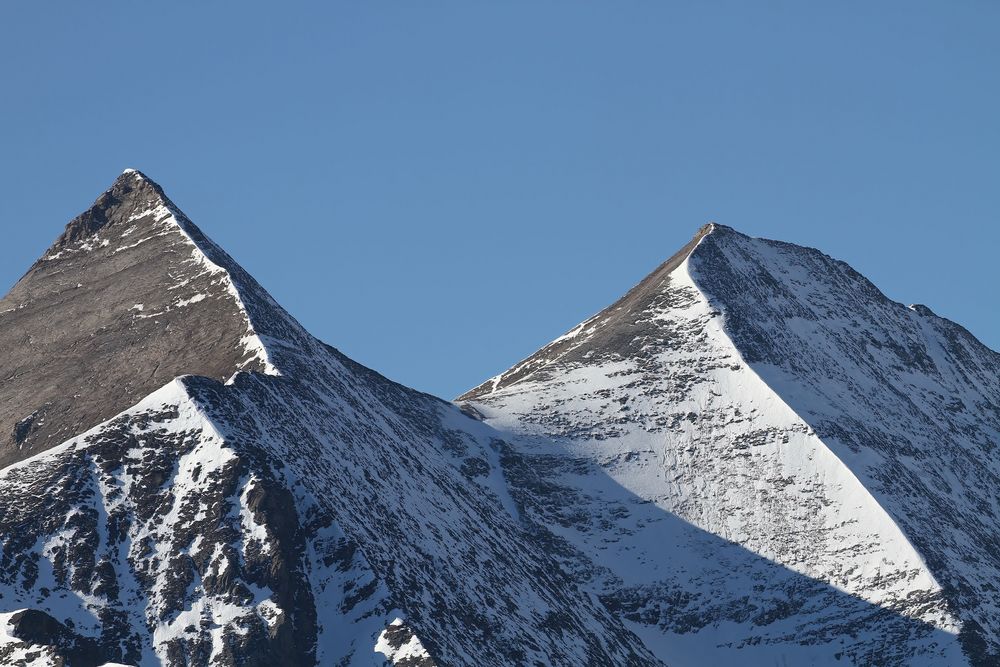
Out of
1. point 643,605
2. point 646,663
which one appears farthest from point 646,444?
point 646,663

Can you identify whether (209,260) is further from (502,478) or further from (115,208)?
(502,478)

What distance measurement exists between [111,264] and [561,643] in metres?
47.7

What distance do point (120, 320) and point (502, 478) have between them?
3011cm

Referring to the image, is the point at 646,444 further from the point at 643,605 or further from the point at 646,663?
the point at 646,663

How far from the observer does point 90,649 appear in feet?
313

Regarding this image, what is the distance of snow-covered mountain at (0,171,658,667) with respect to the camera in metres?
97.8

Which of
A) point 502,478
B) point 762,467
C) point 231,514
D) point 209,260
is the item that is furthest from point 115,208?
point 231,514

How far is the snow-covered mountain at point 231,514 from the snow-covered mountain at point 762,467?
978cm

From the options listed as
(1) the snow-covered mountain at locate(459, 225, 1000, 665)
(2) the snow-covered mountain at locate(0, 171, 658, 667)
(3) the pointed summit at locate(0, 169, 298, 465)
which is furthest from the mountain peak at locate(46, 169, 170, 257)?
(1) the snow-covered mountain at locate(459, 225, 1000, 665)

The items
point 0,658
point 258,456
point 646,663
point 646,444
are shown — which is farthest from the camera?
point 646,444

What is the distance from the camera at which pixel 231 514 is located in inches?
4011

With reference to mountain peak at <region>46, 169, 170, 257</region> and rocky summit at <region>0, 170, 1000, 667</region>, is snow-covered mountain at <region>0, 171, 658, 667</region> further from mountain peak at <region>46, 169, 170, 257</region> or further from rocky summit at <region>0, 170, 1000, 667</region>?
mountain peak at <region>46, 169, 170, 257</region>

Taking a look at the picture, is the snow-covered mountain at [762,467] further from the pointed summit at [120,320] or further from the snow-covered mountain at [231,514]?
the pointed summit at [120,320]

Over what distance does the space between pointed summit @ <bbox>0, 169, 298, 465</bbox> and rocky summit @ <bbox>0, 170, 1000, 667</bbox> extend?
0.28m
